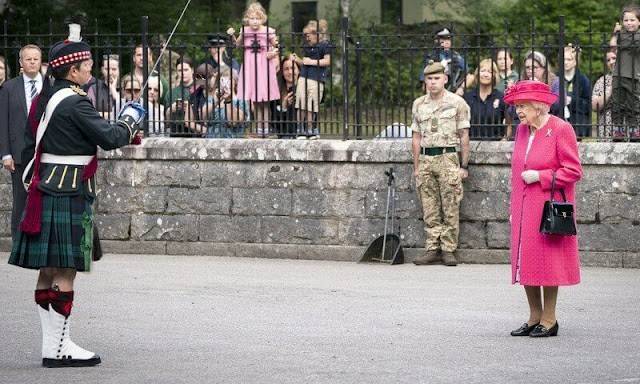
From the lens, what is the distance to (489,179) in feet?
48.6

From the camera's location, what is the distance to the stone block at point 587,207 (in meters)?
14.5

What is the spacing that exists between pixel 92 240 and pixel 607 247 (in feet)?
21.8

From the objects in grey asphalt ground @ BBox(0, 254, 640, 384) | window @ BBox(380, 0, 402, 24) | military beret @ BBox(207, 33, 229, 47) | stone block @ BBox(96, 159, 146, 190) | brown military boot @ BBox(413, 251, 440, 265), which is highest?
window @ BBox(380, 0, 402, 24)

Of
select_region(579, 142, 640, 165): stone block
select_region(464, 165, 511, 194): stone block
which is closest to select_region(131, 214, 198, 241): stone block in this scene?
select_region(464, 165, 511, 194): stone block

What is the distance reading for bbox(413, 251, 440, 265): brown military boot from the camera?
14.8 metres

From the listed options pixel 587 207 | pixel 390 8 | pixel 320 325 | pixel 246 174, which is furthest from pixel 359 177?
pixel 390 8

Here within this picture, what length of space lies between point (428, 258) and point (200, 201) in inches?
97.4

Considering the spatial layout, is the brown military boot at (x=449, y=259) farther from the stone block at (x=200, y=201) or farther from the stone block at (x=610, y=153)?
the stone block at (x=200, y=201)

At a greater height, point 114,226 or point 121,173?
point 121,173

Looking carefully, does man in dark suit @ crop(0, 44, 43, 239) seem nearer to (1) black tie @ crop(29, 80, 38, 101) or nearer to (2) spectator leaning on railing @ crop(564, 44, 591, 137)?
(1) black tie @ crop(29, 80, 38, 101)

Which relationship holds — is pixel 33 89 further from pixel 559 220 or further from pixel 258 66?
pixel 559 220

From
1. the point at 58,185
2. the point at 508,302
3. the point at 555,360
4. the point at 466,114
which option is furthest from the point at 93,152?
the point at 466,114

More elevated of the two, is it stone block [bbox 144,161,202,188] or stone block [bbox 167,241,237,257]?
stone block [bbox 144,161,202,188]

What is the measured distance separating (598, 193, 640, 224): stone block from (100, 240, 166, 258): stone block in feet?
14.8
